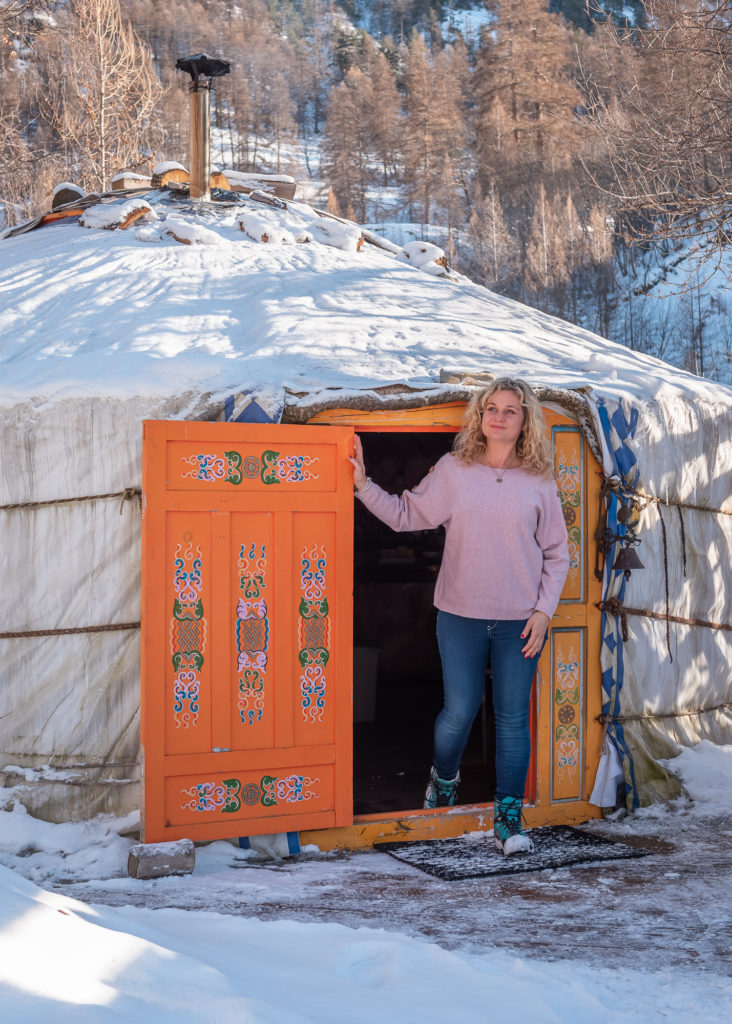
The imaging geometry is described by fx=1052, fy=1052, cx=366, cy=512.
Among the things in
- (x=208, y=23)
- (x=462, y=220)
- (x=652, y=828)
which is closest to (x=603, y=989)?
(x=652, y=828)

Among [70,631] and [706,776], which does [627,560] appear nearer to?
[706,776]

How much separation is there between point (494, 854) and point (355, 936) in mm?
1019

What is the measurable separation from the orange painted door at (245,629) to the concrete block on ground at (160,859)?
0.35 feet

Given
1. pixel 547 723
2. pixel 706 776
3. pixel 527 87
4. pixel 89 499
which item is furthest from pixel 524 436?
pixel 527 87

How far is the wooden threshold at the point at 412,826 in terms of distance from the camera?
3246 mm

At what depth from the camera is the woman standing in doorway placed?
309cm

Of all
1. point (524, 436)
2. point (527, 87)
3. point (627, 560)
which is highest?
point (527, 87)

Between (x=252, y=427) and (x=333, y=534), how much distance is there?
16.5 inches

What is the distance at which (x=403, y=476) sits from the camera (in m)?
6.51

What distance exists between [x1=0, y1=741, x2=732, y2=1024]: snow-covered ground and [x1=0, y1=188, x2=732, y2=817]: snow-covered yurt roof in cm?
35

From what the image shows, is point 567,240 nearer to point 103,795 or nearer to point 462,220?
point 462,220

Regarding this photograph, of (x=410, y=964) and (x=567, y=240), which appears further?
(x=567, y=240)

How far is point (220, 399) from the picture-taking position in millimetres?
3297

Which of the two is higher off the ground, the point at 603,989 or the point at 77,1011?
the point at 77,1011
